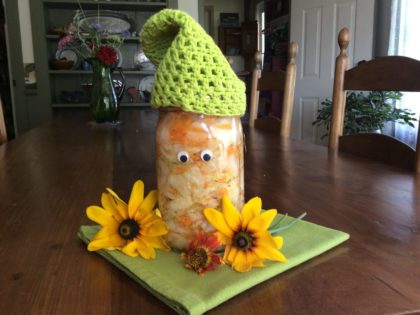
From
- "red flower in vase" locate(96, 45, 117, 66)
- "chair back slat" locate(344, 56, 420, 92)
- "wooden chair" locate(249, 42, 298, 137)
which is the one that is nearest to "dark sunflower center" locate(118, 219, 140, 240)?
"chair back slat" locate(344, 56, 420, 92)

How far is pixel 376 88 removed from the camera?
1130mm

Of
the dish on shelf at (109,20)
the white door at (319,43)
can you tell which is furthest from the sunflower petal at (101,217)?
the white door at (319,43)

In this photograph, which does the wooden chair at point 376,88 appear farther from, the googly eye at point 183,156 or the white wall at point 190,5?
the white wall at point 190,5

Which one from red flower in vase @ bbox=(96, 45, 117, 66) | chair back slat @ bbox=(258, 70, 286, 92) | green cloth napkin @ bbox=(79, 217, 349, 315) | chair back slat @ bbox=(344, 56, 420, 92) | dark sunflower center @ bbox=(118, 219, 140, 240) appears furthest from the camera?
red flower in vase @ bbox=(96, 45, 117, 66)

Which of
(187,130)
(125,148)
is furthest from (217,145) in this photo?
(125,148)

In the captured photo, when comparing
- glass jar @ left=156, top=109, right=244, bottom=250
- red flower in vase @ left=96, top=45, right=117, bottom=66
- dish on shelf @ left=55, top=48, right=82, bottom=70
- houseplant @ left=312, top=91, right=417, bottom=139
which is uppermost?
dish on shelf @ left=55, top=48, right=82, bottom=70

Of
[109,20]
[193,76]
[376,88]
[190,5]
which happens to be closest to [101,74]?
[376,88]

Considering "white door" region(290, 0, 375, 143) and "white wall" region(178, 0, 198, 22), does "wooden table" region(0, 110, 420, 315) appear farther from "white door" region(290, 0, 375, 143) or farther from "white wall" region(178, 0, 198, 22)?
"white wall" region(178, 0, 198, 22)

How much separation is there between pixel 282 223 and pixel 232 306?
197 mm

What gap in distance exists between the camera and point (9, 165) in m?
0.99

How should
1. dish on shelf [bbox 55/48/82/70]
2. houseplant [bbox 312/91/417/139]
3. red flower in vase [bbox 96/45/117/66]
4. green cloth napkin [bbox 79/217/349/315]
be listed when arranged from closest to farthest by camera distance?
green cloth napkin [bbox 79/217/349/315]
red flower in vase [bbox 96/45/117/66]
houseplant [bbox 312/91/417/139]
dish on shelf [bbox 55/48/82/70]

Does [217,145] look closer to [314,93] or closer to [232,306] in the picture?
[232,306]

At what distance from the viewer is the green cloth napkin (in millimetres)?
346

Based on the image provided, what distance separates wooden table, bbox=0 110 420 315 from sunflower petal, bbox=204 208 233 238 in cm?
6
